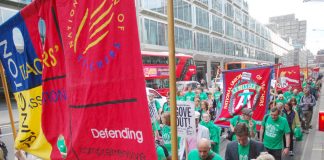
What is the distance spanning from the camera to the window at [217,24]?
155ft

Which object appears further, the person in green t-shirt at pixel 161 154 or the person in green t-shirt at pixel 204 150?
the person in green t-shirt at pixel 161 154

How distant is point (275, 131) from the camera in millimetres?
5301

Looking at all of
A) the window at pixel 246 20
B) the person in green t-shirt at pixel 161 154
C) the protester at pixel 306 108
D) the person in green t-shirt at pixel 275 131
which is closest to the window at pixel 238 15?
the window at pixel 246 20

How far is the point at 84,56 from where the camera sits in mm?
2199

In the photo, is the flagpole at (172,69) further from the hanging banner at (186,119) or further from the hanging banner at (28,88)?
the hanging banner at (186,119)

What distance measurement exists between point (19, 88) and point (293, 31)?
565ft

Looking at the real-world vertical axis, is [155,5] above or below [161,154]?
above

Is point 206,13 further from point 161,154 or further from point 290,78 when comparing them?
point 161,154

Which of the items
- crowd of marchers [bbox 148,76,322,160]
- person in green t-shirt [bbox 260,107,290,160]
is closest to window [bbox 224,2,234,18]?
crowd of marchers [bbox 148,76,322,160]

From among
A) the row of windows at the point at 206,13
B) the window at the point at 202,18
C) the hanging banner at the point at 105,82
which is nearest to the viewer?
the hanging banner at the point at 105,82

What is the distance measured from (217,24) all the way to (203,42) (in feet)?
24.7

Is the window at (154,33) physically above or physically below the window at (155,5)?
below

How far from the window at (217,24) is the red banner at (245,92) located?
41.3 meters

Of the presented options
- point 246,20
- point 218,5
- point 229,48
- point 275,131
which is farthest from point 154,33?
point 246,20
